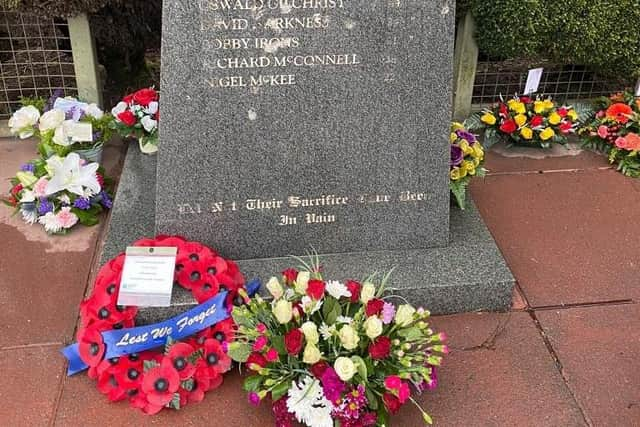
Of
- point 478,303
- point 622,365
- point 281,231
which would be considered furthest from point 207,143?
point 622,365

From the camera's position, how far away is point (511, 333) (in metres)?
3.10

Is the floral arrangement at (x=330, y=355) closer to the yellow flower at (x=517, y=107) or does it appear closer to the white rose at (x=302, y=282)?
the white rose at (x=302, y=282)

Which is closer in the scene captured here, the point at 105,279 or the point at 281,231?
the point at 105,279

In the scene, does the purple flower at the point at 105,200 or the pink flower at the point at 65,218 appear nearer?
the pink flower at the point at 65,218

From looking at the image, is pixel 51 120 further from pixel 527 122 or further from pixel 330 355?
pixel 527 122

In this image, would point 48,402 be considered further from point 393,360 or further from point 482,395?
point 482,395

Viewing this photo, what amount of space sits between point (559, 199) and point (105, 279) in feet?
8.38

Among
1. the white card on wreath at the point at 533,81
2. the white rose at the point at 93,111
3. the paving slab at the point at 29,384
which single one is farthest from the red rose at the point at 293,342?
the white card on wreath at the point at 533,81

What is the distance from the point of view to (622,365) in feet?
9.63

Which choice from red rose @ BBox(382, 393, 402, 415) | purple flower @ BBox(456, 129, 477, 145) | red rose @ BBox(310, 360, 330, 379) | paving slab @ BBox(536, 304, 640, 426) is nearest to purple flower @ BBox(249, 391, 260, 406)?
red rose @ BBox(310, 360, 330, 379)

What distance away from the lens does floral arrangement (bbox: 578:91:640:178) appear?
432cm

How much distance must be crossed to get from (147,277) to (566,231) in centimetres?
221

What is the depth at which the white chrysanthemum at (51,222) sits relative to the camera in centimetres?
362

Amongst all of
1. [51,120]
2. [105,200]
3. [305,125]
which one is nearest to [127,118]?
[51,120]
